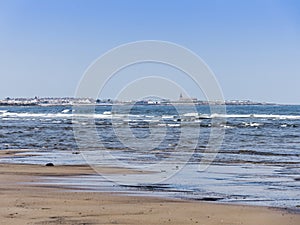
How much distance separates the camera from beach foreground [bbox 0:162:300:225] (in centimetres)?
1055

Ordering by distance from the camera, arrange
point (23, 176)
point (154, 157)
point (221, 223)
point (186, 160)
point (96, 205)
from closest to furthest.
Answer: point (221, 223), point (96, 205), point (23, 176), point (186, 160), point (154, 157)

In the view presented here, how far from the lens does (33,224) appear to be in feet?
32.4

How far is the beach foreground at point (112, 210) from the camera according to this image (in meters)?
10.5

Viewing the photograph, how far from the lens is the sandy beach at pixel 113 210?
1055 centimetres

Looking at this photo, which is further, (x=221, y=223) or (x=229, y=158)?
(x=229, y=158)

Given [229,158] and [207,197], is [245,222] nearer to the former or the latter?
[207,197]

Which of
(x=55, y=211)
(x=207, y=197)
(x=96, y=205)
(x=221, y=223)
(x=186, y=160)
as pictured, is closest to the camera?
(x=221, y=223)

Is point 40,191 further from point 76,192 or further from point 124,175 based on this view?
point 124,175

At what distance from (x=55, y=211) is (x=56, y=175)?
7.30 meters

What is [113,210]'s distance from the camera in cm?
1152

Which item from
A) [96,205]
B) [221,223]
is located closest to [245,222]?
[221,223]

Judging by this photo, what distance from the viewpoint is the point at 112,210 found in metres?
11.5

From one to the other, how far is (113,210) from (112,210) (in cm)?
2

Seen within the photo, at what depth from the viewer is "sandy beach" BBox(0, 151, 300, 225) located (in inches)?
415
